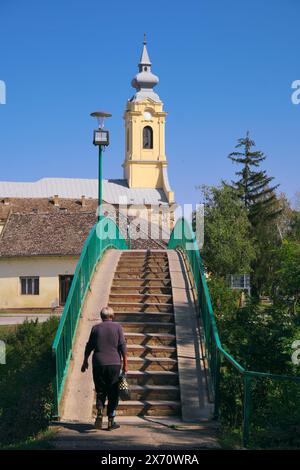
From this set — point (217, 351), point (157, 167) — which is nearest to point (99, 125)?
point (217, 351)

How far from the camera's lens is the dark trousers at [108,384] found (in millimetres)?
8664

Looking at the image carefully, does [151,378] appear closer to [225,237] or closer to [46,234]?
[46,234]

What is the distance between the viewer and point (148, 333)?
466 inches

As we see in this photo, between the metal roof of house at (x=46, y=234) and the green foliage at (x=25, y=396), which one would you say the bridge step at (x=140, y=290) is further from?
the metal roof of house at (x=46, y=234)

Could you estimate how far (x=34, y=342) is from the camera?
23750mm

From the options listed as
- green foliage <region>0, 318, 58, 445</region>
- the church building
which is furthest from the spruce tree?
green foliage <region>0, 318, 58, 445</region>

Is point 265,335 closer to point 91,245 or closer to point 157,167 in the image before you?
point 91,245

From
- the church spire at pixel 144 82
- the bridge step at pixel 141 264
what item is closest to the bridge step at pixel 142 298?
the bridge step at pixel 141 264

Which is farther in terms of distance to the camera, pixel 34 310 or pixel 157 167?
pixel 157 167

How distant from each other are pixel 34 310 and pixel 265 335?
3412cm

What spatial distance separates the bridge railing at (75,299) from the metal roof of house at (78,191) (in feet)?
199

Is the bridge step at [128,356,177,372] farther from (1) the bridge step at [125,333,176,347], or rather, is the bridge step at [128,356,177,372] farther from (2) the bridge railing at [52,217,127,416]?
(2) the bridge railing at [52,217,127,416]

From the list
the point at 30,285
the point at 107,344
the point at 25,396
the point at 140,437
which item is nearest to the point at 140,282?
the point at 25,396

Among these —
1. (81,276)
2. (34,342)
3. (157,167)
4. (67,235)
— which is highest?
(157,167)
